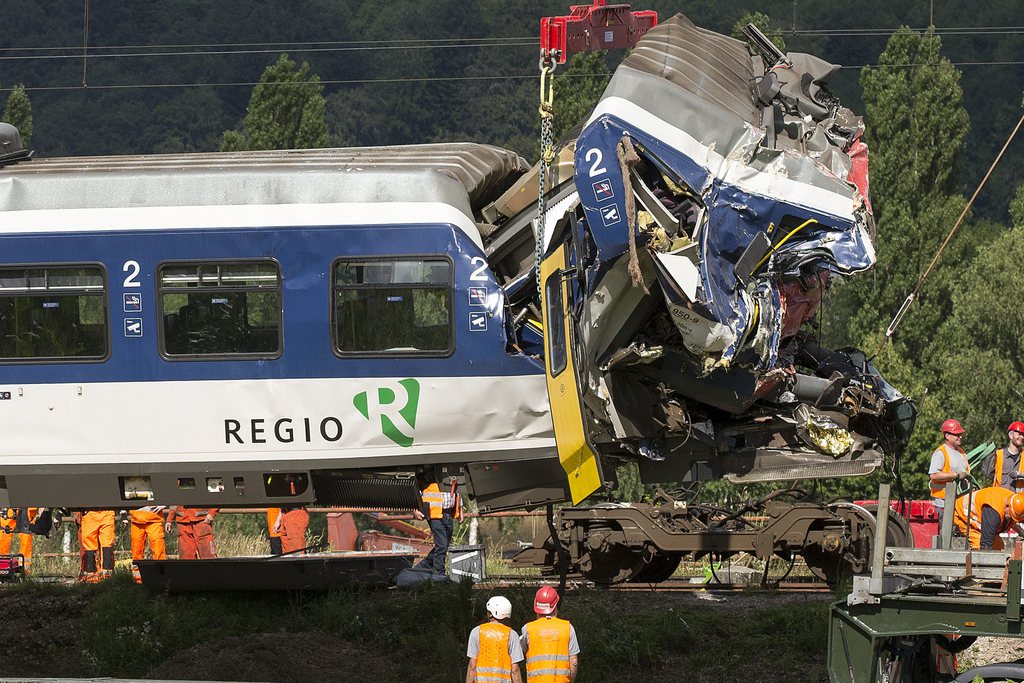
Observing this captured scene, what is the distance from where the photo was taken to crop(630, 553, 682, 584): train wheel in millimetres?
15766

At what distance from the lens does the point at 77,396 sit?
483 inches

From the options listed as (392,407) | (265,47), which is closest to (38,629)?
(392,407)

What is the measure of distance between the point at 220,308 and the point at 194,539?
24.4 feet

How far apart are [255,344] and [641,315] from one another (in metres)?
3.17

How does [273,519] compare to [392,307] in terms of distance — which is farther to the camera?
[273,519]

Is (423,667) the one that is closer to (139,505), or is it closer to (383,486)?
(383,486)

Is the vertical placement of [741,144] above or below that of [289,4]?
below

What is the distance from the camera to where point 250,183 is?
40.3 ft

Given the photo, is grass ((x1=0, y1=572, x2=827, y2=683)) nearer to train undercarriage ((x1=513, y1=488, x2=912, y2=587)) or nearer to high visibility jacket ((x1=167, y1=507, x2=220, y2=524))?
train undercarriage ((x1=513, y1=488, x2=912, y2=587))

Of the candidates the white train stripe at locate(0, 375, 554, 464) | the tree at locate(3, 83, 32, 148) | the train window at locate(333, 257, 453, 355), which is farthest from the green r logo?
the tree at locate(3, 83, 32, 148)

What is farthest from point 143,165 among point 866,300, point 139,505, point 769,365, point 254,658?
point 866,300

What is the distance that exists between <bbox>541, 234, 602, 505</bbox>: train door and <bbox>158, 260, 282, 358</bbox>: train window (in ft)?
7.32

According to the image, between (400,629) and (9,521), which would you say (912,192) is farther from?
(400,629)

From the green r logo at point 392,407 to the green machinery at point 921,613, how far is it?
3.83 metres
